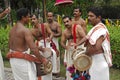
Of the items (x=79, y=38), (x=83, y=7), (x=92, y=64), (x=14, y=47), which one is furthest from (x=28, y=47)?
(x=83, y=7)

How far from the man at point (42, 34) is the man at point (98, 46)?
2.50 m

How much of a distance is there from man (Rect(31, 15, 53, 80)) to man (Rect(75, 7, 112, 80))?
8.19 feet

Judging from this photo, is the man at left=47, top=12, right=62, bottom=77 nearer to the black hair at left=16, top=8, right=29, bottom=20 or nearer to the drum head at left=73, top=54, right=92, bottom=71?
the drum head at left=73, top=54, right=92, bottom=71

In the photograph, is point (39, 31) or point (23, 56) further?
point (39, 31)

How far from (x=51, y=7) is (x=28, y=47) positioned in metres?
15.7

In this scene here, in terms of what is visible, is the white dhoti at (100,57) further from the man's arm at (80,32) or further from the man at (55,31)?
the man at (55,31)

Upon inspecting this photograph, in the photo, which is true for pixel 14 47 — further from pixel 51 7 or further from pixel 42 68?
pixel 51 7

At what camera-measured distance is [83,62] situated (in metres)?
6.61

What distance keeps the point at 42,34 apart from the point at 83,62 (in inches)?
102

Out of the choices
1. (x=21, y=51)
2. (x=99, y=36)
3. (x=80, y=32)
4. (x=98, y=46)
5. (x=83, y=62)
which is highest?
(x=99, y=36)

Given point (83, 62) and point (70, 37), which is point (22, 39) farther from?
point (70, 37)

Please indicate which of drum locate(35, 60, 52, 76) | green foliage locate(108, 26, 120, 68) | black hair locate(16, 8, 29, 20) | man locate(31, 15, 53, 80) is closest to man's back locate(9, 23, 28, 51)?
black hair locate(16, 8, 29, 20)

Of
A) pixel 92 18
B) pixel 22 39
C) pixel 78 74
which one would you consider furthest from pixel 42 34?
pixel 92 18

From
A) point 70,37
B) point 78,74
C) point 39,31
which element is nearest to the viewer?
point 78,74
